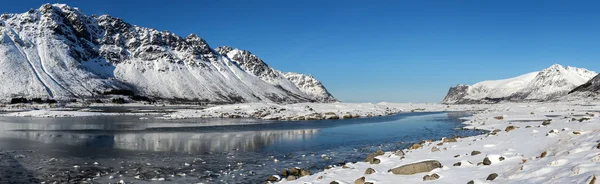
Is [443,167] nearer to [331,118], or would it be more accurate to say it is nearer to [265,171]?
[265,171]

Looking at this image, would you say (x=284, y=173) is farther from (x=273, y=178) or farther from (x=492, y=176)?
(x=492, y=176)

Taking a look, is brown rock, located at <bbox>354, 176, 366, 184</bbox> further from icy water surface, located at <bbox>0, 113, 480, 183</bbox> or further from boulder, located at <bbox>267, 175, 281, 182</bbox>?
icy water surface, located at <bbox>0, 113, 480, 183</bbox>

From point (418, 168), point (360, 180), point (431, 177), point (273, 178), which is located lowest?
point (273, 178)

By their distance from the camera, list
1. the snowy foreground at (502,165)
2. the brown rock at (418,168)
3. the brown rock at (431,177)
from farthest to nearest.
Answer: the brown rock at (418,168), the brown rock at (431,177), the snowy foreground at (502,165)

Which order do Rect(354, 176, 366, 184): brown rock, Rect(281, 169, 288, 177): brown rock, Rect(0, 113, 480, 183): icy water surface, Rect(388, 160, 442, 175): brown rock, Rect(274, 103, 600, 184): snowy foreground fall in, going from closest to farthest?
Rect(274, 103, 600, 184): snowy foreground < Rect(354, 176, 366, 184): brown rock < Rect(388, 160, 442, 175): brown rock < Rect(0, 113, 480, 183): icy water surface < Rect(281, 169, 288, 177): brown rock

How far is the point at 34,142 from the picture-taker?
3203cm

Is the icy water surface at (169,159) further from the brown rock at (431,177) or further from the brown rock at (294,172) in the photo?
the brown rock at (431,177)

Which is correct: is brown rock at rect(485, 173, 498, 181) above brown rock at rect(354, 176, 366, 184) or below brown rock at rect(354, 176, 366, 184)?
above

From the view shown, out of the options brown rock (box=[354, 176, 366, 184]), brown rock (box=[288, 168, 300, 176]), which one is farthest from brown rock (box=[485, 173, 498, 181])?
brown rock (box=[288, 168, 300, 176])

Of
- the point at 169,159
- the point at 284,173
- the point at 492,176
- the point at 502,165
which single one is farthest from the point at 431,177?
the point at 169,159

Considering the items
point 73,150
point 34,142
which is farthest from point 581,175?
point 34,142

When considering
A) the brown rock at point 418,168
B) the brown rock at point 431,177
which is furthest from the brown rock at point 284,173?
the brown rock at point 431,177

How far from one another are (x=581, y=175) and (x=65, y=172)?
19487 millimetres

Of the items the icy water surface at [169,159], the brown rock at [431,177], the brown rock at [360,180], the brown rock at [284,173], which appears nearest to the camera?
the brown rock at [431,177]
